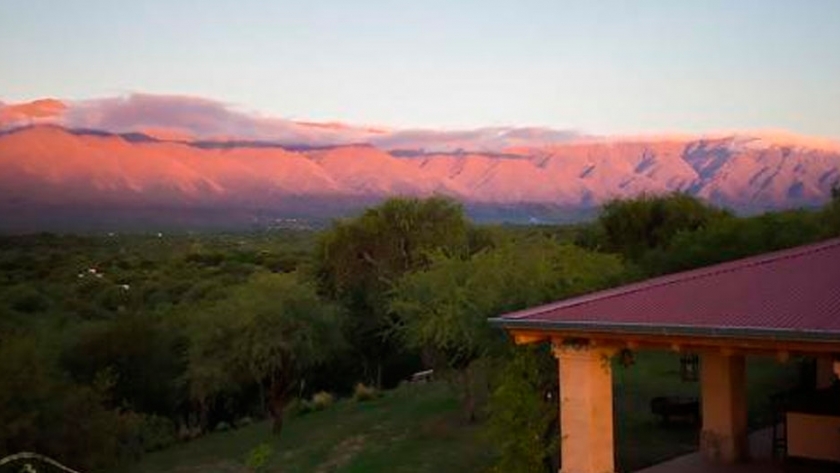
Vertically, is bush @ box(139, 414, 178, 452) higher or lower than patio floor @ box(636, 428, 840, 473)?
lower

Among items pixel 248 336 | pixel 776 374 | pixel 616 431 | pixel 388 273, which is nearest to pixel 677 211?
pixel 388 273

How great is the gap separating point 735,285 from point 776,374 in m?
16.3

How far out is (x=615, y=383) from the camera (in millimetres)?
28125

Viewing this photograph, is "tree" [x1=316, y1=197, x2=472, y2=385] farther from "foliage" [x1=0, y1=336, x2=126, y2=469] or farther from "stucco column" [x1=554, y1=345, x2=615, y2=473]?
"stucco column" [x1=554, y1=345, x2=615, y2=473]

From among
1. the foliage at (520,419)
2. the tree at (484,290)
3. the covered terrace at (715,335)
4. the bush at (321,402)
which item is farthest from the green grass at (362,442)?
the covered terrace at (715,335)

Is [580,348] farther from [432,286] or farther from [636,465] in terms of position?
[432,286]

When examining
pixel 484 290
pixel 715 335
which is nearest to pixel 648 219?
pixel 484 290

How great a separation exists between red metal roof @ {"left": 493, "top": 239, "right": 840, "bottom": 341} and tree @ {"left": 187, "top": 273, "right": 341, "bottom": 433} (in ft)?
59.0

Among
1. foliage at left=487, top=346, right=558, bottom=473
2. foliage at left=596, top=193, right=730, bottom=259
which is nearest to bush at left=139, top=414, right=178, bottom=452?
foliage at left=487, top=346, right=558, bottom=473

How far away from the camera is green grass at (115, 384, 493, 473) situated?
22.7 meters

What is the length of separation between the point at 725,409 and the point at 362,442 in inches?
469

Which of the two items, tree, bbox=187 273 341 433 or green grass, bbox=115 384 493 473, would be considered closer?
green grass, bbox=115 384 493 473

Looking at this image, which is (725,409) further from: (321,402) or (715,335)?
(321,402)

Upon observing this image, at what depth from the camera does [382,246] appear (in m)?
49.9
